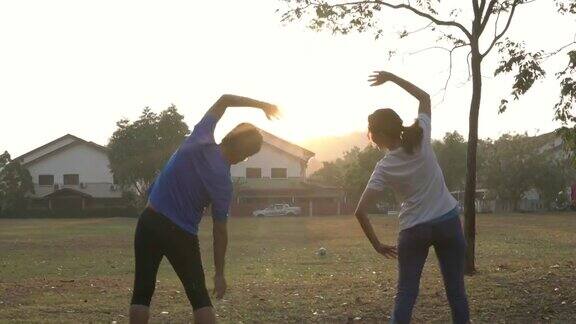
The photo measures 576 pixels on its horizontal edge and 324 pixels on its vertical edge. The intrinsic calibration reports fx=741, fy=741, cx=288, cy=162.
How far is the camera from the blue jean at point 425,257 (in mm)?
4734

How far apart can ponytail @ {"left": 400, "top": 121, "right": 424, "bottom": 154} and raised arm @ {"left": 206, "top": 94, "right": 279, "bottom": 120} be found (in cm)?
85

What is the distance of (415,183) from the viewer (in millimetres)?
4781

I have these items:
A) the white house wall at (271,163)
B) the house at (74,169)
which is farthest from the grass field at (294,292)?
the house at (74,169)

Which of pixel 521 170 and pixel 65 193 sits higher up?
pixel 521 170

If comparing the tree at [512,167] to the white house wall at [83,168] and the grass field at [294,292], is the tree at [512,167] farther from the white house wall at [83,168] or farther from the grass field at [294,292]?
the grass field at [294,292]

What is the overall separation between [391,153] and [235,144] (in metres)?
1.07

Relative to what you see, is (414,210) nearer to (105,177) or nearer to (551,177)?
(551,177)

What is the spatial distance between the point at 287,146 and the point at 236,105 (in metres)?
69.9

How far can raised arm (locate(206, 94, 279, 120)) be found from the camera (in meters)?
4.54

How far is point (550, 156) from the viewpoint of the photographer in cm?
7275

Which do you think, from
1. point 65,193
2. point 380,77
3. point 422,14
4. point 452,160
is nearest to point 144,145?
point 65,193

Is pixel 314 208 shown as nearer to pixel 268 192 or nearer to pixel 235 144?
pixel 268 192

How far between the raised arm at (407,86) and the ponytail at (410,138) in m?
0.42

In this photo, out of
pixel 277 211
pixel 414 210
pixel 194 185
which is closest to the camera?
pixel 194 185
